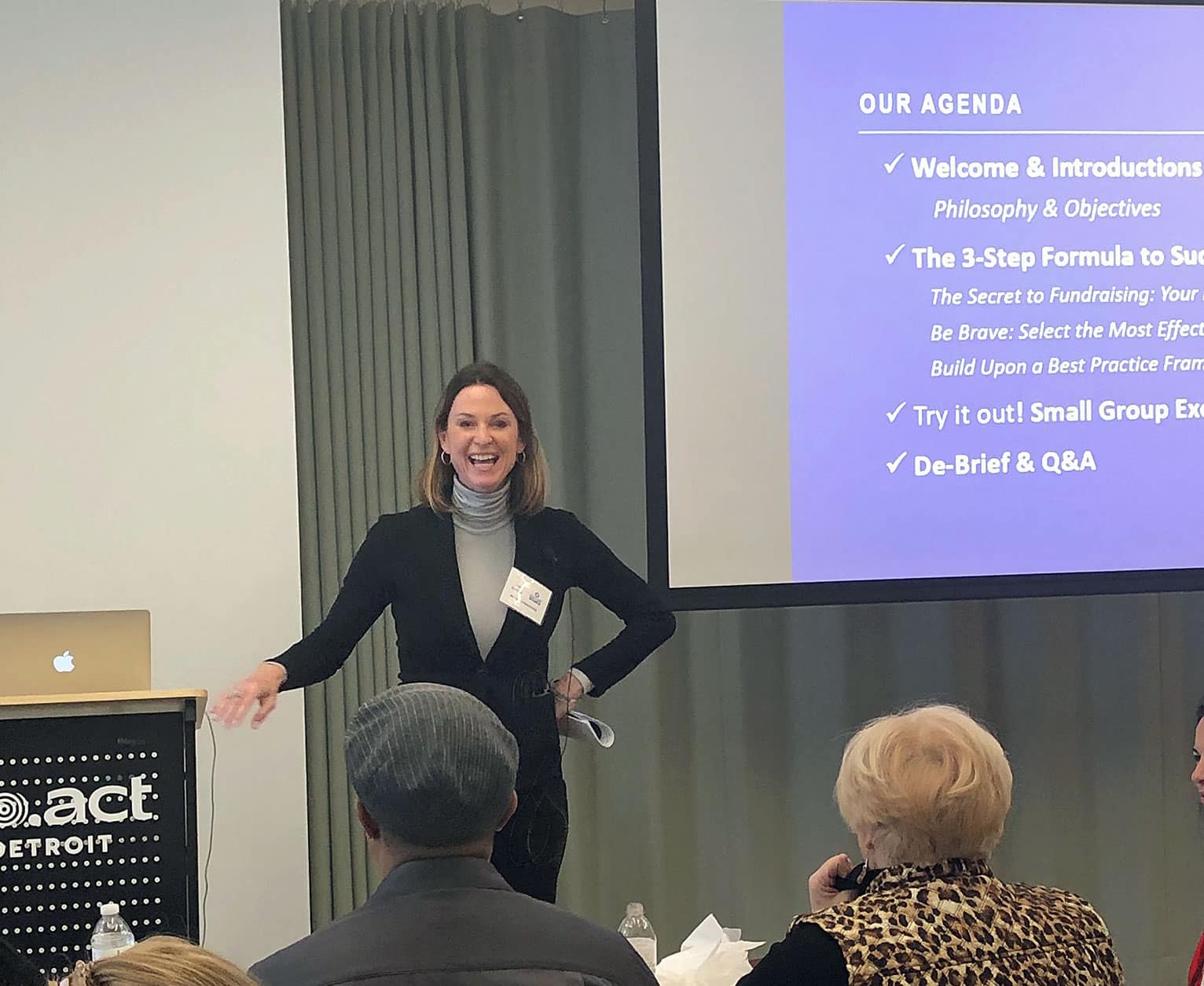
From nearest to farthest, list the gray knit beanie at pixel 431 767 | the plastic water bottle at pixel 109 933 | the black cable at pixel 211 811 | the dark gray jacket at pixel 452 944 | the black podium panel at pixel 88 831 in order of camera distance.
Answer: the dark gray jacket at pixel 452 944 < the gray knit beanie at pixel 431 767 < the plastic water bottle at pixel 109 933 < the black podium panel at pixel 88 831 < the black cable at pixel 211 811

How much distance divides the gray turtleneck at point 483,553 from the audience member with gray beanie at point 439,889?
146cm

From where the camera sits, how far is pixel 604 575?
324 centimetres

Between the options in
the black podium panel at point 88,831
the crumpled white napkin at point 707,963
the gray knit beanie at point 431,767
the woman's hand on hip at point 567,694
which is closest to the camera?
the gray knit beanie at point 431,767

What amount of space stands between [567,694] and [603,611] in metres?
0.97

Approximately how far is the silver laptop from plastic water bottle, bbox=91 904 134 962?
43 cm

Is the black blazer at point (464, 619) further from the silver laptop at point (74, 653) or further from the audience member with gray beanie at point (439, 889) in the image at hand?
the audience member with gray beanie at point (439, 889)

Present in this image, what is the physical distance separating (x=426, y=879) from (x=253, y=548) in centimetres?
238

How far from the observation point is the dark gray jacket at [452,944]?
142 centimetres

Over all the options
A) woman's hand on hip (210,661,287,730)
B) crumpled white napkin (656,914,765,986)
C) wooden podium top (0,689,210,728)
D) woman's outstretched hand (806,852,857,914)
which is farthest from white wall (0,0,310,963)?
woman's outstretched hand (806,852,857,914)

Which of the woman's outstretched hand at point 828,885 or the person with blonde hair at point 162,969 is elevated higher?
the person with blonde hair at point 162,969

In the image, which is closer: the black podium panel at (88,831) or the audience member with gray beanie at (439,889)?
the audience member with gray beanie at (439,889)

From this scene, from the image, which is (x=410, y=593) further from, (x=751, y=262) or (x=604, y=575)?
(x=751, y=262)

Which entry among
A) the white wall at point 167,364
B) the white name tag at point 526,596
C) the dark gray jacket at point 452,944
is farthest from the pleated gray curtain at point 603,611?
the dark gray jacket at point 452,944

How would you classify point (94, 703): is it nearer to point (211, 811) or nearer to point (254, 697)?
point (254, 697)
